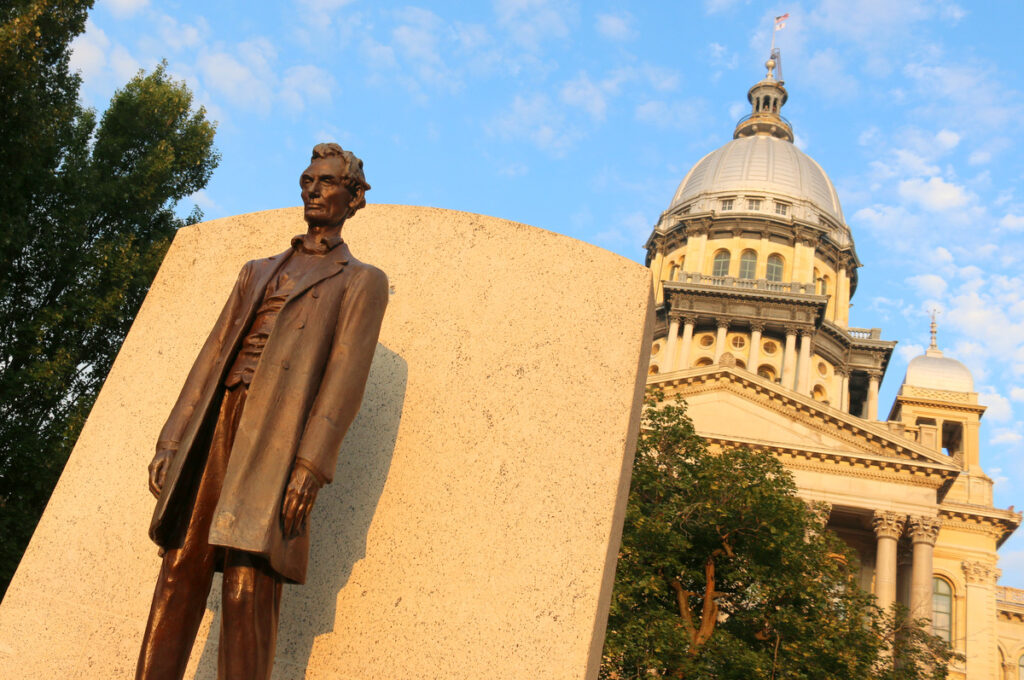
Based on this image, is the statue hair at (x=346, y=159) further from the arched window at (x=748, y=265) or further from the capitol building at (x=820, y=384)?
the arched window at (x=748, y=265)

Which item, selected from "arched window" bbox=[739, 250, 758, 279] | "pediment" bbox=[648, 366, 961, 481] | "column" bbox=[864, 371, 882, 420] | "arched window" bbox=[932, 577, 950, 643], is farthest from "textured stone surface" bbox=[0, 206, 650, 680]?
"column" bbox=[864, 371, 882, 420]

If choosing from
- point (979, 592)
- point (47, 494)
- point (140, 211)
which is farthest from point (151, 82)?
point (979, 592)

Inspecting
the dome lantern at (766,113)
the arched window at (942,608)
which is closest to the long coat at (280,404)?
the arched window at (942,608)

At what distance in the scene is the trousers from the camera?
332cm

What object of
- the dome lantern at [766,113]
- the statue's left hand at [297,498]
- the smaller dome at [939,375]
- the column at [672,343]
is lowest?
the statue's left hand at [297,498]

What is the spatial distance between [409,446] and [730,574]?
58.9ft

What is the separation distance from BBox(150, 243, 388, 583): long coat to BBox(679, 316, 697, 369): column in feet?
184

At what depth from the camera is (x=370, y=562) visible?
4285 mm

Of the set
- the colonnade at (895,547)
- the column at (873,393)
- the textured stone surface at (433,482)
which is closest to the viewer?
the textured stone surface at (433,482)

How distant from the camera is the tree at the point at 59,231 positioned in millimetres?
13820

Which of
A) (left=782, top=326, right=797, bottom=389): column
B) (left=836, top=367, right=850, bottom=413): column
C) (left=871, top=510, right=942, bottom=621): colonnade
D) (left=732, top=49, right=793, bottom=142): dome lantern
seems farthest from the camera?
(left=732, top=49, right=793, bottom=142): dome lantern

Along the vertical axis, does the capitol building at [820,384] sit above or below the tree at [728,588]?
above

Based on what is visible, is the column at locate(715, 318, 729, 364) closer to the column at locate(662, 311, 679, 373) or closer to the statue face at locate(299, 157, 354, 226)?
the column at locate(662, 311, 679, 373)

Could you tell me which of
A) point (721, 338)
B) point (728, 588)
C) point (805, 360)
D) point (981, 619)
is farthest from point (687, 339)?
point (728, 588)
